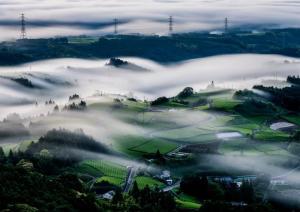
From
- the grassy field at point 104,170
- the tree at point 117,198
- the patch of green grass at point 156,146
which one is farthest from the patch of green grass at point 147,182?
the patch of green grass at point 156,146

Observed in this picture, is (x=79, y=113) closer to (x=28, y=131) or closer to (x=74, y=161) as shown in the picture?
(x=28, y=131)

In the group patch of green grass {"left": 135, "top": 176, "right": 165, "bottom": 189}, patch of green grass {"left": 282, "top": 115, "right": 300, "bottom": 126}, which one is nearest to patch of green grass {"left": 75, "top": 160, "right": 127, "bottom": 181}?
patch of green grass {"left": 135, "top": 176, "right": 165, "bottom": 189}

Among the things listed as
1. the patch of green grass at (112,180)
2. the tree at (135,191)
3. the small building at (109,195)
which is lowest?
the small building at (109,195)

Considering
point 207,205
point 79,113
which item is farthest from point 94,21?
point 207,205

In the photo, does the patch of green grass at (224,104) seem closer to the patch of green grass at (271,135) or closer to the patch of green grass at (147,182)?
the patch of green grass at (271,135)

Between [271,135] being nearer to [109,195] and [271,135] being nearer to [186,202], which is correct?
[186,202]

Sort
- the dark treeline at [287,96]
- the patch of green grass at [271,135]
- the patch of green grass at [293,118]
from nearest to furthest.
Result: the patch of green grass at [271,135] < the patch of green grass at [293,118] < the dark treeline at [287,96]
